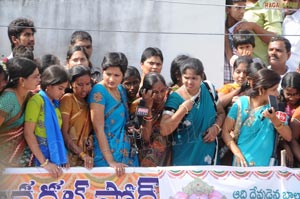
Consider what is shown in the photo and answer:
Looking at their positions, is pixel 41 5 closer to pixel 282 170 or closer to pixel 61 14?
pixel 61 14

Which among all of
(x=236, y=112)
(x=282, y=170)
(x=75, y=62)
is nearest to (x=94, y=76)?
(x=75, y=62)

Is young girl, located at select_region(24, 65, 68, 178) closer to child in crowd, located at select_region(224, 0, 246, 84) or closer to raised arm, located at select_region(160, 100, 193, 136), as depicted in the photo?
raised arm, located at select_region(160, 100, 193, 136)

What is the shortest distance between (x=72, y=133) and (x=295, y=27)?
3595 millimetres

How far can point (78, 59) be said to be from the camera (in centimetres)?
717

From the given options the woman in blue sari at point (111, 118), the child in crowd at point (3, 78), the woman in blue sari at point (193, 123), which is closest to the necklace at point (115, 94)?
the woman in blue sari at point (111, 118)

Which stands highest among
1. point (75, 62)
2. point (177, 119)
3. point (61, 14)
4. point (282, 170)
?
point (61, 14)

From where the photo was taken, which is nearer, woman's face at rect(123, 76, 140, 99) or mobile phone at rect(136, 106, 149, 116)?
mobile phone at rect(136, 106, 149, 116)

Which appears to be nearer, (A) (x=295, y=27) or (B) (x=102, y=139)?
(B) (x=102, y=139)

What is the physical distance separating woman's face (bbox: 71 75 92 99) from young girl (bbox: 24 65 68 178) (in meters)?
0.21

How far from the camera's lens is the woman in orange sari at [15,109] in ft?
20.2

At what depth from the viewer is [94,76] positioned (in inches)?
295

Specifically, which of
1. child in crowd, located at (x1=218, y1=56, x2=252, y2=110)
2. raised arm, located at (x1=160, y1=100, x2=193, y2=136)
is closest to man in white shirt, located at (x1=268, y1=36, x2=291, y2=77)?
child in crowd, located at (x1=218, y1=56, x2=252, y2=110)

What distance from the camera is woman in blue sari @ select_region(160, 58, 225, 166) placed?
6.77 m

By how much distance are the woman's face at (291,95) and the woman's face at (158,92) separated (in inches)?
42.4
